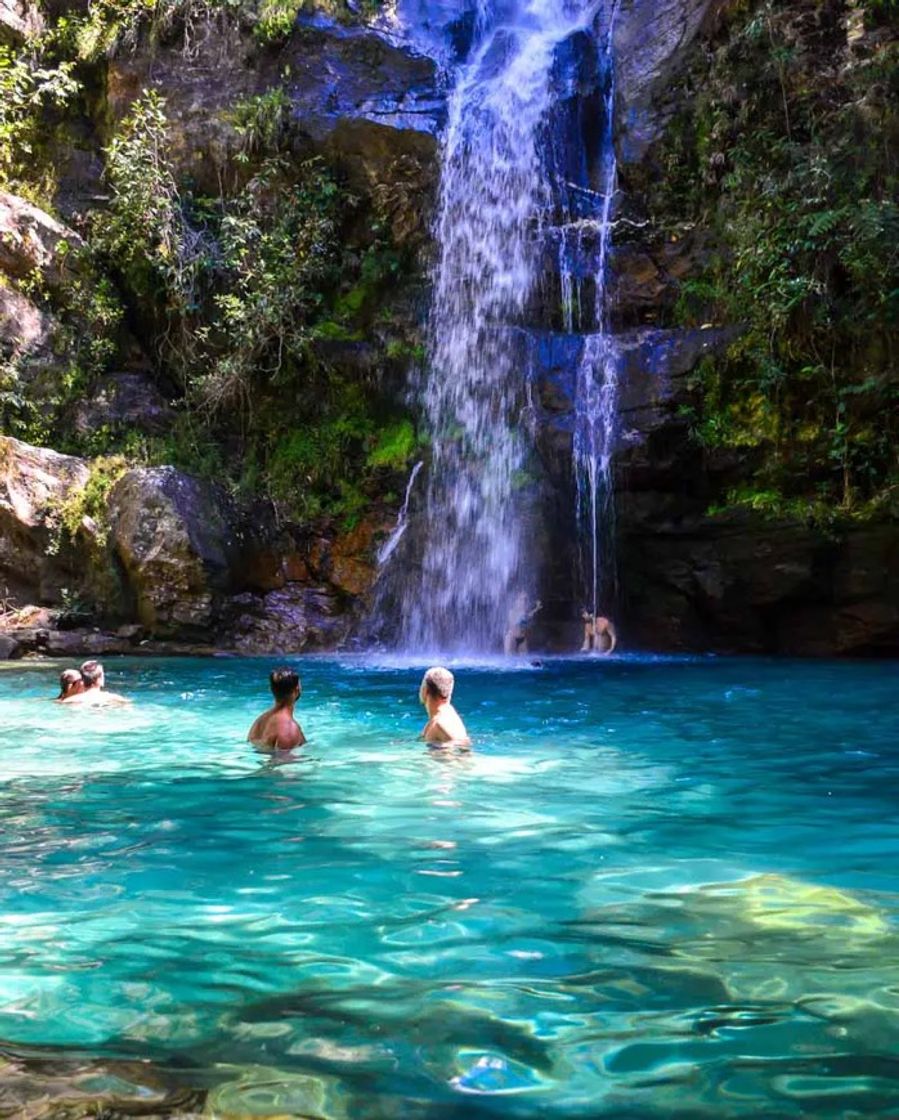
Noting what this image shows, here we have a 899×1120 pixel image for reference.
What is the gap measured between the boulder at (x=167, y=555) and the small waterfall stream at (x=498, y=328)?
3194 mm

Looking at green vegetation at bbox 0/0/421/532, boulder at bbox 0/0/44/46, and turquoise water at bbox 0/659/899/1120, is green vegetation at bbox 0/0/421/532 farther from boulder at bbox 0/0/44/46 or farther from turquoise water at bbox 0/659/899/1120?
turquoise water at bbox 0/659/899/1120

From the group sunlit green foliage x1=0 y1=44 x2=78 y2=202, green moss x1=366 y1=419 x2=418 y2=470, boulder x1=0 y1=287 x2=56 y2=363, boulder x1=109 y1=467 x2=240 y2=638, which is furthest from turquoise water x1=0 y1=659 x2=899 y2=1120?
sunlit green foliage x1=0 y1=44 x2=78 y2=202

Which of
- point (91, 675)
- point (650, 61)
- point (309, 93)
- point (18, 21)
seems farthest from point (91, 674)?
point (18, 21)

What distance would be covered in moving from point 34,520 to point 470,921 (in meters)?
16.2

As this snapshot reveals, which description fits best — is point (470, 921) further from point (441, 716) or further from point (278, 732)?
point (278, 732)

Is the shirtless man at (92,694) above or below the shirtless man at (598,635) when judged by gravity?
below

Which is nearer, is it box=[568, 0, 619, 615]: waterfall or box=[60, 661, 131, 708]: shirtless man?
box=[60, 661, 131, 708]: shirtless man

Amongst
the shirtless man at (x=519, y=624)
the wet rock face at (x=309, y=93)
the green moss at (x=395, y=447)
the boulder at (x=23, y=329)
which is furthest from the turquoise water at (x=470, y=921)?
the wet rock face at (x=309, y=93)

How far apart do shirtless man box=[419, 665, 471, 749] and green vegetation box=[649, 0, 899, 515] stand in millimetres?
8789

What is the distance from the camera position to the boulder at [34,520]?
18188mm

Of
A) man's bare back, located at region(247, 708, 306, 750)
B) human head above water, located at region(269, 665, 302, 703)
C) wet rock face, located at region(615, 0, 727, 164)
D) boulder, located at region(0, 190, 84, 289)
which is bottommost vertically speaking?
man's bare back, located at region(247, 708, 306, 750)

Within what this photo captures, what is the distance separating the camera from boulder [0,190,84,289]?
20.2 metres

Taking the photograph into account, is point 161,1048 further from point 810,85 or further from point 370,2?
point 370,2

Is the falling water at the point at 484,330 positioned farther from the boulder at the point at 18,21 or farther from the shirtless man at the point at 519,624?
the boulder at the point at 18,21
